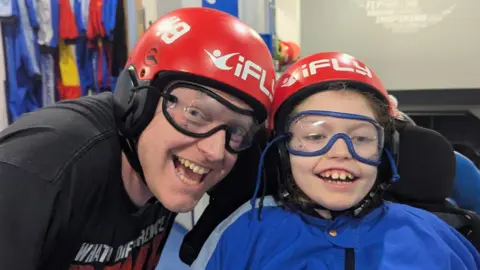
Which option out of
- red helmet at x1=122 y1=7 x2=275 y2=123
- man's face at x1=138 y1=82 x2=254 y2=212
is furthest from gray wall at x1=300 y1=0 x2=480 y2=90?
man's face at x1=138 y1=82 x2=254 y2=212

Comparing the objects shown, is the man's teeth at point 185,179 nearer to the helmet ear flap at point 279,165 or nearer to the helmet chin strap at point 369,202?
the helmet ear flap at point 279,165

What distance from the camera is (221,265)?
54.3 inches

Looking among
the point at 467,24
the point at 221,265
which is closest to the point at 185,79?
the point at 221,265

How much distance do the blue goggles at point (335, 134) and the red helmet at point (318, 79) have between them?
0.06 metres

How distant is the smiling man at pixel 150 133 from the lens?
1091mm

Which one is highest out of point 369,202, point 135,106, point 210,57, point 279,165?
point 210,57

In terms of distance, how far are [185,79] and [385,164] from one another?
67cm

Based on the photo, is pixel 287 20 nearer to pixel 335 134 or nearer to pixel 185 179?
pixel 335 134

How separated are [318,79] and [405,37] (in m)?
2.28

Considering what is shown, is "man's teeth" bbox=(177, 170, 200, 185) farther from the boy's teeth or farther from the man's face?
the boy's teeth

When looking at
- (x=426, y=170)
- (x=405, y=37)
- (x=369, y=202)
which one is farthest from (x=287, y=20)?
(x=369, y=202)

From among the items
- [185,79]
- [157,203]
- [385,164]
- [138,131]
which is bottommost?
[157,203]

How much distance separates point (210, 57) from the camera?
3.98 ft

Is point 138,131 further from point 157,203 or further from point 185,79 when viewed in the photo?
point 157,203
